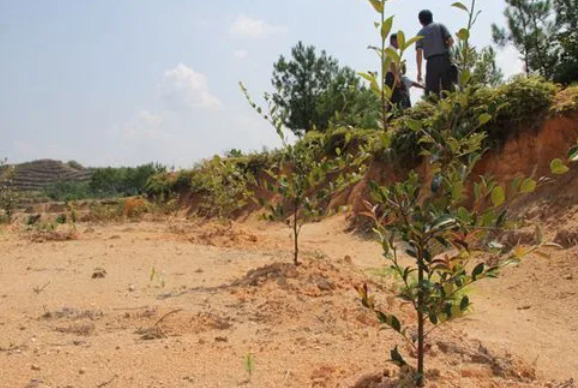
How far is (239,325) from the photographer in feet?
12.7

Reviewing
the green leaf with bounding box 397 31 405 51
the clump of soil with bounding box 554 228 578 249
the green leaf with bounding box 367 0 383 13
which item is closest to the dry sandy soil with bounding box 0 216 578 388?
the clump of soil with bounding box 554 228 578 249

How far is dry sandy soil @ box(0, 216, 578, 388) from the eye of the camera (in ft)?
9.41

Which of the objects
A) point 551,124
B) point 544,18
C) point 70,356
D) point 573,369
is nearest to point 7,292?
point 70,356

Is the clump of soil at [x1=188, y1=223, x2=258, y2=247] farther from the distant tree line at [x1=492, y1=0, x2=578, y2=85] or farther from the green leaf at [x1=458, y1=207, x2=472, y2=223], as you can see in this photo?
the distant tree line at [x1=492, y1=0, x2=578, y2=85]

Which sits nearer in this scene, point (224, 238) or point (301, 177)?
point (301, 177)

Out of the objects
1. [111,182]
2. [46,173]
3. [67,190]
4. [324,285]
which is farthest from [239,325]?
[46,173]

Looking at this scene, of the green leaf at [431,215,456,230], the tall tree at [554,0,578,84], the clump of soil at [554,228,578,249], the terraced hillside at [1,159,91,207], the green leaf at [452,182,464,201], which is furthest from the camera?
the terraced hillside at [1,159,91,207]

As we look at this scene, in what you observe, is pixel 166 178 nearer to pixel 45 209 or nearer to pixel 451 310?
pixel 45 209

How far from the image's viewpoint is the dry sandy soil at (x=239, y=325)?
2869 mm

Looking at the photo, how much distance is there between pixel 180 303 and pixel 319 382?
6.41ft

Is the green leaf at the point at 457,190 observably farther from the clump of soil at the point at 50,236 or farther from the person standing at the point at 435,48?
the clump of soil at the point at 50,236

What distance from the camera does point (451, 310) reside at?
7.25 ft

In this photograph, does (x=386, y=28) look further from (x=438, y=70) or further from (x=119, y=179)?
(x=119, y=179)

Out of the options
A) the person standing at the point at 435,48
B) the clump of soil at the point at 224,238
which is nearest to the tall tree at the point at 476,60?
the person standing at the point at 435,48
